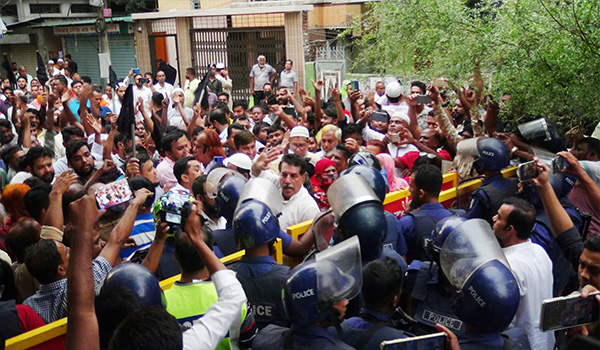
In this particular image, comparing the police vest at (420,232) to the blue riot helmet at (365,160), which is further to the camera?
the blue riot helmet at (365,160)

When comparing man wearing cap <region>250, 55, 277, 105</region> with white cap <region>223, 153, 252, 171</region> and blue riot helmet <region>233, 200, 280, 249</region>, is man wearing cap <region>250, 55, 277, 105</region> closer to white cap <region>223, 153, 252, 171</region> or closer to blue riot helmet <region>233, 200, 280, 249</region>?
white cap <region>223, 153, 252, 171</region>

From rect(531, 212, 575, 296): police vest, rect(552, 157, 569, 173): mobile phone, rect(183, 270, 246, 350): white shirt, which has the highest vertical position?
rect(552, 157, 569, 173): mobile phone

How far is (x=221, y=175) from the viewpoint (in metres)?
5.30

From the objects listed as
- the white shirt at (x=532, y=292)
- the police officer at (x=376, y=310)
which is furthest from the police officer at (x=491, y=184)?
the police officer at (x=376, y=310)

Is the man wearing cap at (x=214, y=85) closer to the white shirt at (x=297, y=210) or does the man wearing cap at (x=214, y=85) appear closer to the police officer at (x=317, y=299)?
the white shirt at (x=297, y=210)

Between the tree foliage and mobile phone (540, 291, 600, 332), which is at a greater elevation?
the tree foliage

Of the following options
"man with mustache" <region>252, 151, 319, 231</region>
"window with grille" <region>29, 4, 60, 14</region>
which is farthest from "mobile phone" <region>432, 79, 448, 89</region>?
"window with grille" <region>29, 4, 60, 14</region>

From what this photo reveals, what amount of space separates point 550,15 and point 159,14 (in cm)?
1516

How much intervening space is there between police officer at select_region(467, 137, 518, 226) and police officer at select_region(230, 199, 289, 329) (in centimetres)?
223

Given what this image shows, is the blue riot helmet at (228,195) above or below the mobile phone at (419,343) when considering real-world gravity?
above

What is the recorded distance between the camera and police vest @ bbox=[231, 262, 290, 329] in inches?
145

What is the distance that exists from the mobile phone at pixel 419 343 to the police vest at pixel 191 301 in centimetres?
110

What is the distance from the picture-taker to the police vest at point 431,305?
3.60m

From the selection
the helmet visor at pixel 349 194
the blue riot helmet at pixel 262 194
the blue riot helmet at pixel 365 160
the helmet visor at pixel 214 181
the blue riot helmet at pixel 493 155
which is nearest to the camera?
the helmet visor at pixel 349 194
